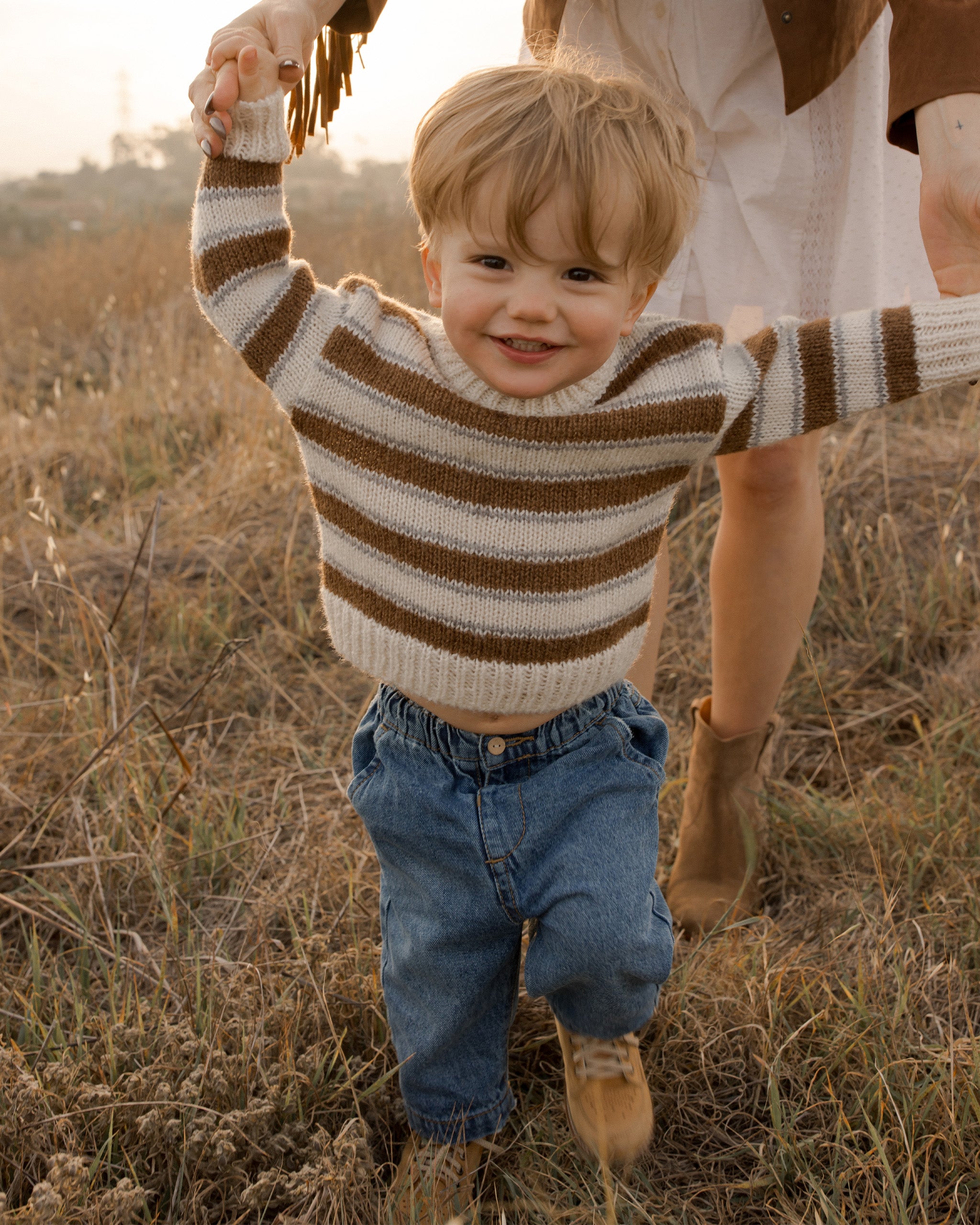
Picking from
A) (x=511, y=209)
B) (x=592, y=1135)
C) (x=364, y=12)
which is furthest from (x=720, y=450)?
(x=592, y=1135)

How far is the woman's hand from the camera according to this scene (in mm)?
1201

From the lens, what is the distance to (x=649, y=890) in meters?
1.42

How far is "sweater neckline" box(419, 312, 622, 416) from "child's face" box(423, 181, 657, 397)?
3cm

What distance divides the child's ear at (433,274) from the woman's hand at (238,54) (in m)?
0.26

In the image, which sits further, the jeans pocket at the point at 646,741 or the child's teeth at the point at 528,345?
the jeans pocket at the point at 646,741

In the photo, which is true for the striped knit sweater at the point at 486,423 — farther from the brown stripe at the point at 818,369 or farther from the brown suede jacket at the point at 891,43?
the brown suede jacket at the point at 891,43

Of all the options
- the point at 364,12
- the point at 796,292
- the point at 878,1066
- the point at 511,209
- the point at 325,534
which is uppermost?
the point at 364,12

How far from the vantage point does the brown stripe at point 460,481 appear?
4.25ft

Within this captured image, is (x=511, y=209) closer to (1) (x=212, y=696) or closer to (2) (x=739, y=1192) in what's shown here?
(2) (x=739, y=1192)

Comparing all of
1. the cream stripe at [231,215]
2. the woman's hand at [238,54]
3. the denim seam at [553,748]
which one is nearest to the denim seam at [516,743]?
the denim seam at [553,748]

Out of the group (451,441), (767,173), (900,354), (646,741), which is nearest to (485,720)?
(646,741)

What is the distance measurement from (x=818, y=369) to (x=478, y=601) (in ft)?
1.72

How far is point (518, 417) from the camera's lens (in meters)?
1.27

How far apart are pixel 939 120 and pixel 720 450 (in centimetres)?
49
